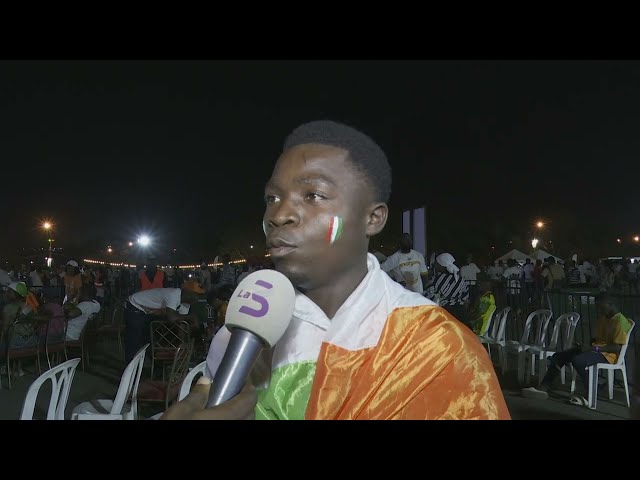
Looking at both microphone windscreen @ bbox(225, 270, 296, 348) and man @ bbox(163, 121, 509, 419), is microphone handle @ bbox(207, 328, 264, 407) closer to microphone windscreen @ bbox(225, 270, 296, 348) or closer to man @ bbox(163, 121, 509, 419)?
microphone windscreen @ bbox(225, 270, 296, 348)

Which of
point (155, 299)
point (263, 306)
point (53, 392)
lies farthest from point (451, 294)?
point (263, 306)

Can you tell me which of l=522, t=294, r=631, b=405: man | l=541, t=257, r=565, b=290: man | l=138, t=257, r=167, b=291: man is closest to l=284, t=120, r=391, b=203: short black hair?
l=522, t=294, r=631, b=405: man

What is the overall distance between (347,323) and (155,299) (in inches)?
264

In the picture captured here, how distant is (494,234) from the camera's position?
42531 mm

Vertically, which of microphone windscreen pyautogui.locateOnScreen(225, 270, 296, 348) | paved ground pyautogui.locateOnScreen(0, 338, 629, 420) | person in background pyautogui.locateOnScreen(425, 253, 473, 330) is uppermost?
microphone windscreen pyautogui.locateOnScreen(225, 270, 296, 348)

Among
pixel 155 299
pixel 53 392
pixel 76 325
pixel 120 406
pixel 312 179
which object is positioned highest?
pixel 312 179

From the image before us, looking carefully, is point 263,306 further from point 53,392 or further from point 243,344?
point 53,392

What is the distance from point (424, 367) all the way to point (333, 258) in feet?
1.21

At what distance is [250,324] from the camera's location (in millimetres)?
1188

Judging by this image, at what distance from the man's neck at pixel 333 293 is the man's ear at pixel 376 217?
126 millimetres

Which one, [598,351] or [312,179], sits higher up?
[312,179]

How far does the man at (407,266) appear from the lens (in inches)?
301

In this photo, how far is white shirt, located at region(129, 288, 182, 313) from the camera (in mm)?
7590

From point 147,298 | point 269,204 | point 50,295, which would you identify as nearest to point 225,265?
point 50,295
